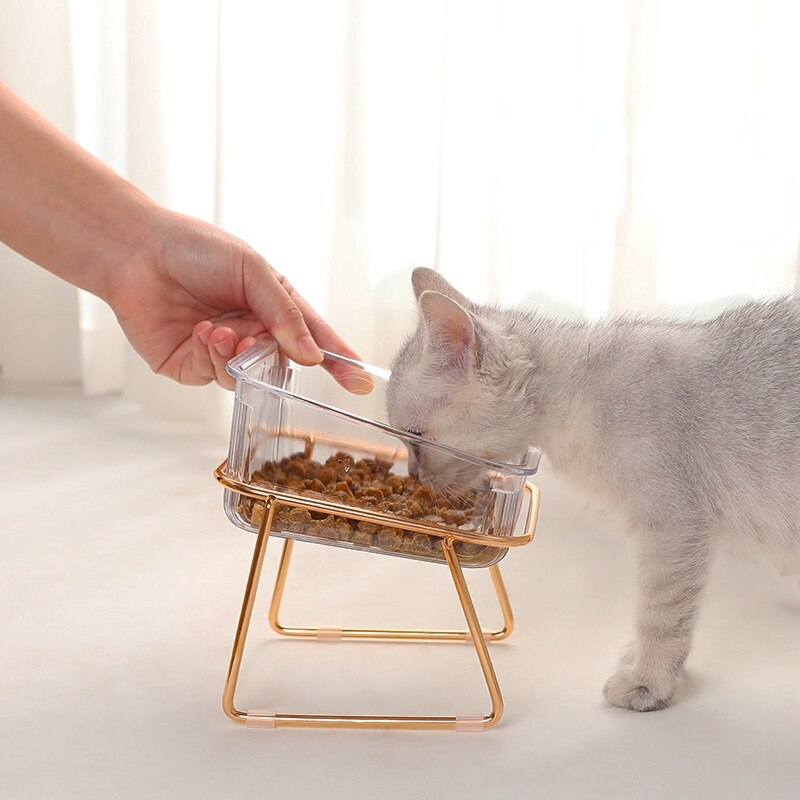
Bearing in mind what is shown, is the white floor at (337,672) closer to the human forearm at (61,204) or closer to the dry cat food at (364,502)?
the dry cat food at (364,502)

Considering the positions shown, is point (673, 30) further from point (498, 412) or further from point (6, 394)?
point (6, 394)

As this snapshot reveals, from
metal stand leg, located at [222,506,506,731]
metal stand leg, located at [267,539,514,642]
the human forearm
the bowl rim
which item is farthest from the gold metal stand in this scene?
the human forearm

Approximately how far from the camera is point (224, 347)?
1.74m

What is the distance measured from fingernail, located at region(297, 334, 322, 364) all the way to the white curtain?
3.16 ft

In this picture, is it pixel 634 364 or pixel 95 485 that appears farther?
pixel 95 485

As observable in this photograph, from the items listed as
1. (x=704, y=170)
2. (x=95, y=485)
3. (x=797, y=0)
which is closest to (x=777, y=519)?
(x=704, y=170)

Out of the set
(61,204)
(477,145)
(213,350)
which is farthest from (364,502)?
(477,145)

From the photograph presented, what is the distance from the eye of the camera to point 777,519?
1579 mm

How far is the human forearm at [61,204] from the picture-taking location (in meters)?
1.88

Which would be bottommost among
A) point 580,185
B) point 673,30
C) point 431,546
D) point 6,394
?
point 6,394

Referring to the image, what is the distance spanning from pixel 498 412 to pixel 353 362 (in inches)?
13.8

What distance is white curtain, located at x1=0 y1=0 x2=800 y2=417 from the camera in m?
2.40

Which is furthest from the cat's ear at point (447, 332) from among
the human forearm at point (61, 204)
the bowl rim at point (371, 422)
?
the human forearm at point (61, 204)

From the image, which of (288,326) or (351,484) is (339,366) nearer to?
(288,326)
